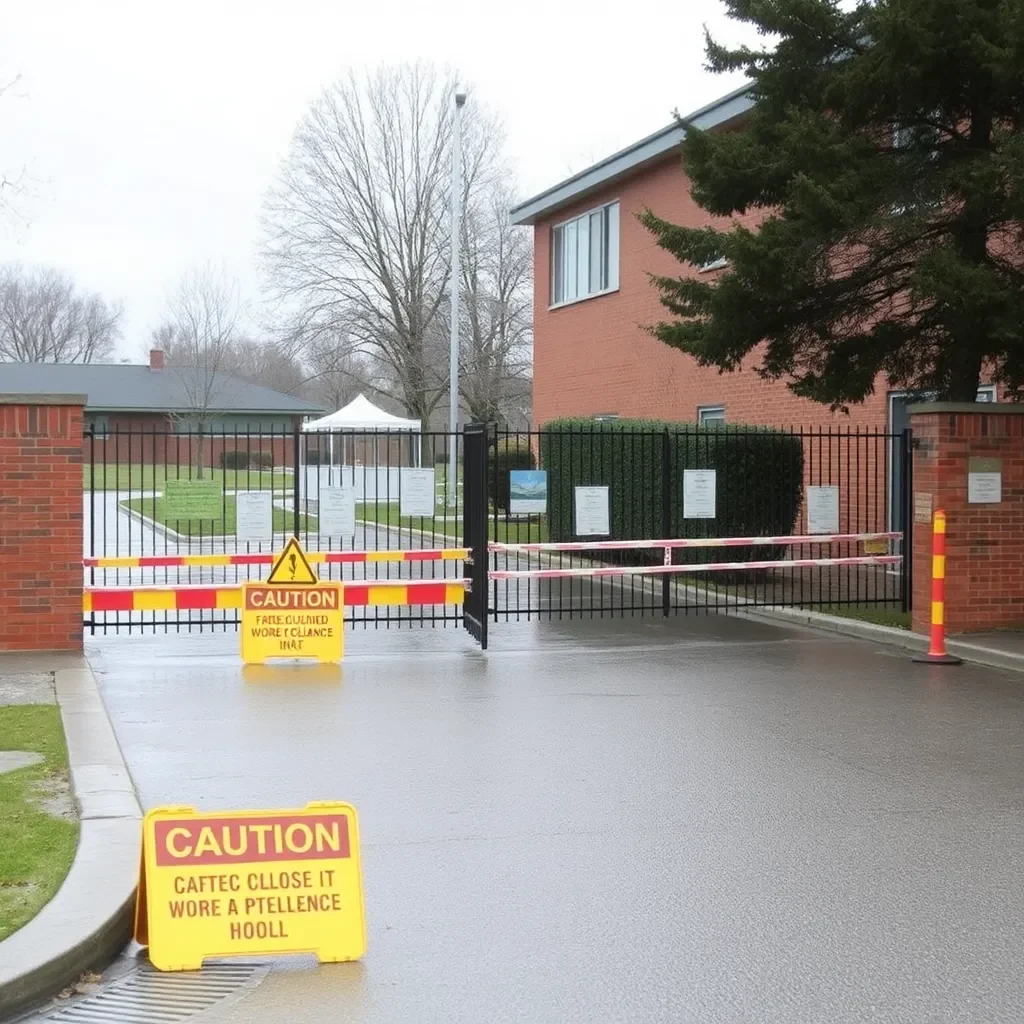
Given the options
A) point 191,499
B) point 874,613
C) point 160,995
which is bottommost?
point 160,995

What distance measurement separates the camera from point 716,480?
18.4 metres

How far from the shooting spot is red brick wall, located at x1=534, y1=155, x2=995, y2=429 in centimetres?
2369

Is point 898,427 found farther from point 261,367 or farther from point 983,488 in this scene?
point 261,367

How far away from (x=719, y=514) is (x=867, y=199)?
575 centimetres

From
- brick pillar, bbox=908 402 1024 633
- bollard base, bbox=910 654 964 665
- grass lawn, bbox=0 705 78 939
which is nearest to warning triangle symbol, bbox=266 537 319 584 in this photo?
grass lawn, bbox=0 705 78 939

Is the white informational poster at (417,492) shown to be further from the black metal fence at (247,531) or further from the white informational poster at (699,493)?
the white informational poster at (699,493)

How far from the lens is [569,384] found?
31.6m

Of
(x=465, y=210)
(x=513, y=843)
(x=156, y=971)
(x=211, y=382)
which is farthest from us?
(x=211, y=382)

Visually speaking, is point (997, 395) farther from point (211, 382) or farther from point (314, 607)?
point (211, 382)

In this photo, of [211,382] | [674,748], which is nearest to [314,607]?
[674,748]

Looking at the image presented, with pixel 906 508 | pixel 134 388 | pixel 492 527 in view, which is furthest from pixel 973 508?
pixel 134 388

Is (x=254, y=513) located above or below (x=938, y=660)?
above

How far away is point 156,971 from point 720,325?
10922 millimetres

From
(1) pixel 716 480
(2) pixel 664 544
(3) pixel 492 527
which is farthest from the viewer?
(3) pixel 492 527
